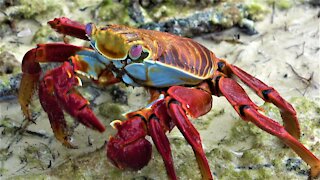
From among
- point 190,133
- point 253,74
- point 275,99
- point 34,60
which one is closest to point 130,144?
point 190,133

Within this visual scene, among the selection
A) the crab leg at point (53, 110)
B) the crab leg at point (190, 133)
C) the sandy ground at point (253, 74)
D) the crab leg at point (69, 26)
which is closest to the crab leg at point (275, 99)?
the sandy ground at point (253, 74)

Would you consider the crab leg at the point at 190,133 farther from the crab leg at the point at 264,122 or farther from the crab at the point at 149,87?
the crab leg at the point at 264,122

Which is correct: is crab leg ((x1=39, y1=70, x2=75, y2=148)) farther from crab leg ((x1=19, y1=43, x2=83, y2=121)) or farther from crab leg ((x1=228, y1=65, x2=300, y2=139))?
crab leg ((x1=228, y1=65, x2=300, y2=139))

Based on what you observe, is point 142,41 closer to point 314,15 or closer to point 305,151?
point 305,151

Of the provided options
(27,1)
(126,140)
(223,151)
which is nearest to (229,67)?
(223,151)

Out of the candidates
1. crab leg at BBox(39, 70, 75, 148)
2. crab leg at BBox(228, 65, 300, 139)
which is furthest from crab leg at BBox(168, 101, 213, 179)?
crab leg at BBox(39, 70, 75, 148)

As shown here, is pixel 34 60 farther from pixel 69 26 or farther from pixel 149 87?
pixel 149 87

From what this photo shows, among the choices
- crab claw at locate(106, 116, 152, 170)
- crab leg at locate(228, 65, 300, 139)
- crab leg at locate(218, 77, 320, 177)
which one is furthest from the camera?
crab leg at locate(228, 65, 300, 139)
